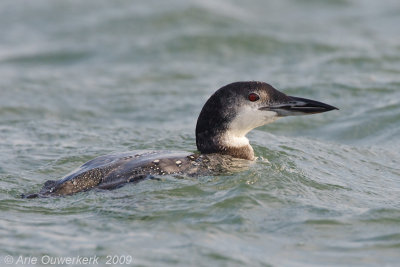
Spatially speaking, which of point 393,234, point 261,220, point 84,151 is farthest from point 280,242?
point 84,151

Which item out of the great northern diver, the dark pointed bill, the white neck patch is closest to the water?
the great northern diver

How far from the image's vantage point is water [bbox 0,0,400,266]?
225 inches

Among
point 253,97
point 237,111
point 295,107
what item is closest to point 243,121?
point 237,111

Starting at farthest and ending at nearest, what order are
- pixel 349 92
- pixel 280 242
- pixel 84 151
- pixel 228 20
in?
pixel 228 20
pixel 349 92
pixel 84 151
pixel 280 242

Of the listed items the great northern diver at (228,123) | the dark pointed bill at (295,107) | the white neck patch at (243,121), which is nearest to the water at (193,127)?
the great northern diver at (228,123)

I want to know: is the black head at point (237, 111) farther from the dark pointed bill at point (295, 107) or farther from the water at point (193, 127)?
the water at point (193, 127)

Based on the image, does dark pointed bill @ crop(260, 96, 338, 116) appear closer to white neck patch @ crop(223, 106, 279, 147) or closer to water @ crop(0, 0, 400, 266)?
white neck patch @ crop(223, 106, 279, 147)

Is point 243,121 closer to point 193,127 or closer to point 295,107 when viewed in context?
point 295,107

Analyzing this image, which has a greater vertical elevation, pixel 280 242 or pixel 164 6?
pixel 164 6

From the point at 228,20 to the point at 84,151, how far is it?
7901 millimetres

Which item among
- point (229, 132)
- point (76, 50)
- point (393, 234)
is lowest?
point (393, 234)

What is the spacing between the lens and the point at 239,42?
14.9 meters

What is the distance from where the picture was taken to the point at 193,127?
33.6 feet

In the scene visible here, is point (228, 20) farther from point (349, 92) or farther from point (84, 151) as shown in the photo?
point (84, 151)
